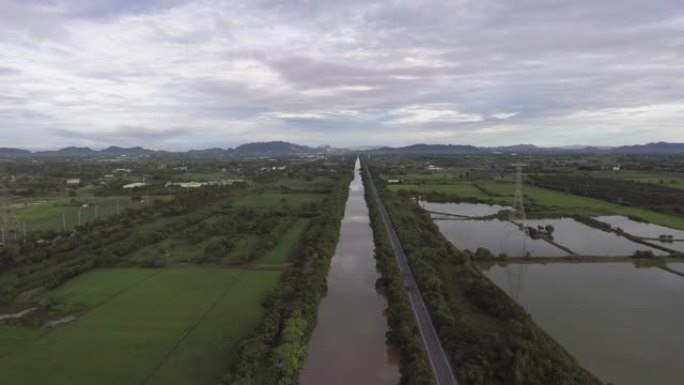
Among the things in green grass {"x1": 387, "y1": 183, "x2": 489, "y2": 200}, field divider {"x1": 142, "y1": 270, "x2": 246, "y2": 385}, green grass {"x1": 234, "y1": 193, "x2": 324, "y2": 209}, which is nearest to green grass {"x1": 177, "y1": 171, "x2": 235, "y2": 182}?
green grass {"x1": 234, "y1": 193, "x2": 324, "y2": 209}

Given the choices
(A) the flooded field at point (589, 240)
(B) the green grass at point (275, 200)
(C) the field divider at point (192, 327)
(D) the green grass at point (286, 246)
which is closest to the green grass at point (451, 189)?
(B) the green grass at point (275, 200)

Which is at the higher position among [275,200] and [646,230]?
[275,200]

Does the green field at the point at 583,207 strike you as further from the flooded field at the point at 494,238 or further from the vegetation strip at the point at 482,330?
the vegetation strip at the point at 482,330

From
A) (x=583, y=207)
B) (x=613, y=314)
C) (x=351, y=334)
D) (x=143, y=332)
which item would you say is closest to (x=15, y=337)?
(x=143, y=332)

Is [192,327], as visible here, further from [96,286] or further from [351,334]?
[96,286]

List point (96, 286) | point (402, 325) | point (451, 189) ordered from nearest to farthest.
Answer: point (402, 325) → point (96, 286) → point (451, 189)

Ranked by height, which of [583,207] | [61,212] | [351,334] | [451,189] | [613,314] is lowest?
[351,334]

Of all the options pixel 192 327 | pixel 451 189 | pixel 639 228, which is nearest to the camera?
pixel 192 327
